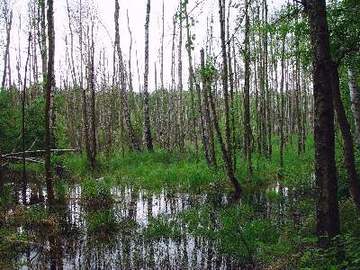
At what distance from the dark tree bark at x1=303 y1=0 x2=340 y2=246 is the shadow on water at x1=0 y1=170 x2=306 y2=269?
2.01 metres

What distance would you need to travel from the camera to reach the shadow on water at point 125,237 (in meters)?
7.73

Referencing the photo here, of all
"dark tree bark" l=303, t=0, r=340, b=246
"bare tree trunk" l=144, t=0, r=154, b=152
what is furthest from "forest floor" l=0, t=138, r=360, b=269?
"bare tree trunk" l=144, t=0, r=154, b=152

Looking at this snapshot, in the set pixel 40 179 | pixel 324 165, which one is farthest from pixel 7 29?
pixel 324 165

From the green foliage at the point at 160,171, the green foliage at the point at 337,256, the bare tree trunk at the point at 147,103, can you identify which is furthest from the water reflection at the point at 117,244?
Answer: the bare tree trunk at the point at 147,103

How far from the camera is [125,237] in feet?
30.6

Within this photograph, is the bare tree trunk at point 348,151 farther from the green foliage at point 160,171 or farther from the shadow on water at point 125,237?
the green foliage at point 160,171

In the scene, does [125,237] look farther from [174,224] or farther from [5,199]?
[5,199]

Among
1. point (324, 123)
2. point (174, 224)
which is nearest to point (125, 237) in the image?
point (174, 224)

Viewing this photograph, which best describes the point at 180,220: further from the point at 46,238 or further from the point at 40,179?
the point at 40,179

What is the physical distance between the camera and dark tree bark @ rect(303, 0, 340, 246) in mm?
6023

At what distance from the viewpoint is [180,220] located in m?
10.5

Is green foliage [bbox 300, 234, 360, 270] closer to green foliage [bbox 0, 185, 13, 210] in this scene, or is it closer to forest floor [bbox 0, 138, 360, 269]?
forest floor [bbox 0, 138, 360, 269]

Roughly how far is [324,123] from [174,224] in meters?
5.06

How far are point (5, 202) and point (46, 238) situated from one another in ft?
12.3
